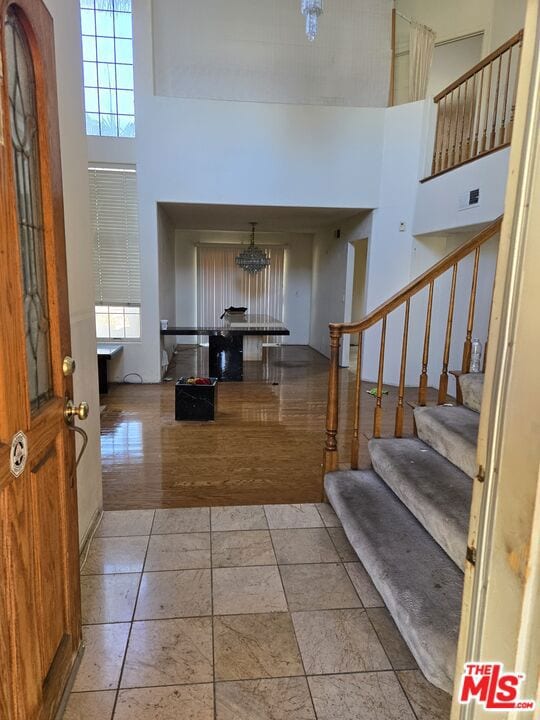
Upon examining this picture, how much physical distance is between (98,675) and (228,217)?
6.47 metres

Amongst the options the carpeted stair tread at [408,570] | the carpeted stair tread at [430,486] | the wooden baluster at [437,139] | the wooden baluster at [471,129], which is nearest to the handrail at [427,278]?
the carpeted stair tread at [430,486]

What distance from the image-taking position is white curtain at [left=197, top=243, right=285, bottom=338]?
9406 millimetres

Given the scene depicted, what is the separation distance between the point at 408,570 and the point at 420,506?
29 centimetres

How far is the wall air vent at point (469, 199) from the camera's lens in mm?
4234

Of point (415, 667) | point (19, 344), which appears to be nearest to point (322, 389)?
point (415, 667)

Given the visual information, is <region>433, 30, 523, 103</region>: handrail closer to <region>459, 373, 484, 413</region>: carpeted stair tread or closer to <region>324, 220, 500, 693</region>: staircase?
<region>324, 220, 500, 693</region>: staircase

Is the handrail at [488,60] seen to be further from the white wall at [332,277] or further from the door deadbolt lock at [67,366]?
the door deadbolt lock at [67,366]

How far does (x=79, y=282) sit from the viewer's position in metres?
2.13

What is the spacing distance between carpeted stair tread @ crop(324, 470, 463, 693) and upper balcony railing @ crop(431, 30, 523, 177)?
3520mm

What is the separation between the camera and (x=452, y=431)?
220 cm

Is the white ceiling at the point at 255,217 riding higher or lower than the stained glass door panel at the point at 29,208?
higher

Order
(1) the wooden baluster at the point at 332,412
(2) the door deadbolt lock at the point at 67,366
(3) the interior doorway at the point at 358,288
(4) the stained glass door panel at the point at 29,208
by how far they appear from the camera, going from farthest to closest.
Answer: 1. (3) the interior doorway at the point at 358,288
2. (1) the wooden baluster at the point at 332,412
3. (2) the door deadbolt lock at the point at 67,366
4. (4) the stained glass door panel at the point at 29,208

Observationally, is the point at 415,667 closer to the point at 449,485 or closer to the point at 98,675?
the point at 449,485

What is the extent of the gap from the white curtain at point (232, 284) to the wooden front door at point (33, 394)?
26.9ft
